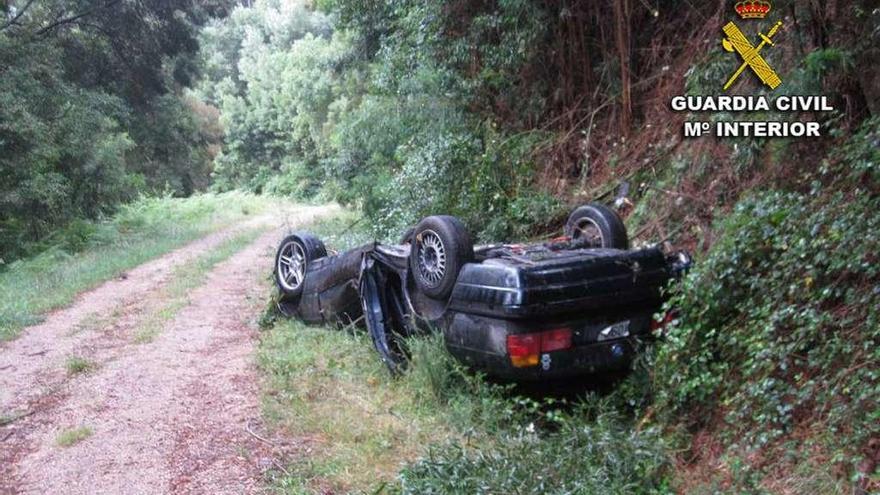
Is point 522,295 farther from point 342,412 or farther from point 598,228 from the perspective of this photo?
point 598,228

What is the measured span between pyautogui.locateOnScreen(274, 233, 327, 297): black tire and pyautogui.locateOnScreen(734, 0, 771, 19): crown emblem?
495cm

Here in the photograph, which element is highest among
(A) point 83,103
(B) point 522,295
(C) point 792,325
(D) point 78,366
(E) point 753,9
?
(A) point 83,103

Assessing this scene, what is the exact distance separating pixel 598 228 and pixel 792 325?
7.65 ft

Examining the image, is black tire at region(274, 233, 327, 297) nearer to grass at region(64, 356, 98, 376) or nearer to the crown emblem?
grass at region(64, 356, 98, 376)

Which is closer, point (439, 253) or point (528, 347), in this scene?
point (528, 347)

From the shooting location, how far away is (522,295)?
5359 mm

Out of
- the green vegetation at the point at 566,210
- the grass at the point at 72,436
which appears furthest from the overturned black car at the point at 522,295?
the grass at the point at 72,436

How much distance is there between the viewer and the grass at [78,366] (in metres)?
7.37

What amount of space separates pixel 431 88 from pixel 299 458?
326 inches

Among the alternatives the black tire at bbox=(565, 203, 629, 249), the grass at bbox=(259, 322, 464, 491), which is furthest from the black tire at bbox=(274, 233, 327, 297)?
the black tire at bbox=(565, 203, 629, 249)

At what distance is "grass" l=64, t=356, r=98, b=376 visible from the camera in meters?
7.37

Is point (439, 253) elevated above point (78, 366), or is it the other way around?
point (439, 253)

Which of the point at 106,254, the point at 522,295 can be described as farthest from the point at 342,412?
the point at 106,254

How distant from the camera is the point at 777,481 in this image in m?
4.11
